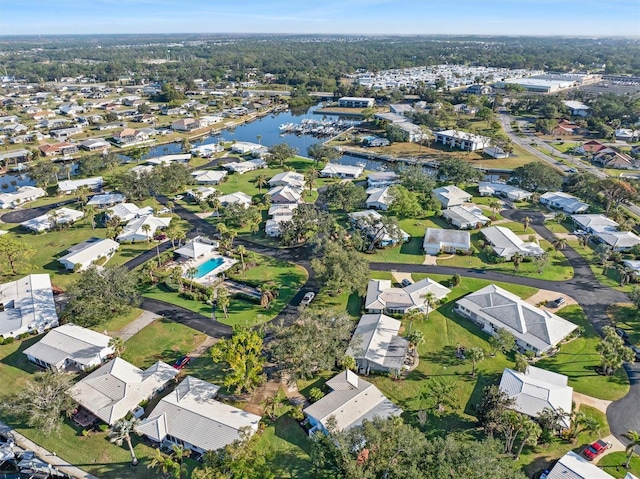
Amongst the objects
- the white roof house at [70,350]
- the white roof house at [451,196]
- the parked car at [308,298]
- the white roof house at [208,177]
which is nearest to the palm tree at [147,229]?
the white roof house at [70,350]

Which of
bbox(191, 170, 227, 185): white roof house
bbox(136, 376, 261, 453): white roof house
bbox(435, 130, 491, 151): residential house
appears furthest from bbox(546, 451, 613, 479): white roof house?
bbox(435, 130, 491, 151): residential house

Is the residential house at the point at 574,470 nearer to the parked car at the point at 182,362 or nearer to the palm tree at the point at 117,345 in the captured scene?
the parked car at the point at 182,362

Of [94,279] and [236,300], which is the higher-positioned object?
[94,279]

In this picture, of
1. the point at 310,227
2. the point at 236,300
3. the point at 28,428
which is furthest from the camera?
the point at 310,227

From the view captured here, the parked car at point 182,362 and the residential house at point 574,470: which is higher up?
the residential house at point 574,470

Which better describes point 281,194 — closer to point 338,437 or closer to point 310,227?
point 310,227

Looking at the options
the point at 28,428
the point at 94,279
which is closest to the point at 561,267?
the point at 94,279

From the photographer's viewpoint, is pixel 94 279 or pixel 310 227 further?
pixel 310 227
